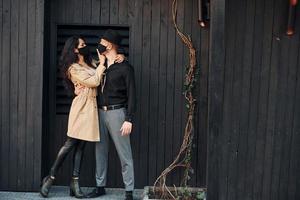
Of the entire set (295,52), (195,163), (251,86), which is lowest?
(195,163)

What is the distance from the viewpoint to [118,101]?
582 cm

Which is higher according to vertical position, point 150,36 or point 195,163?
point 150,36

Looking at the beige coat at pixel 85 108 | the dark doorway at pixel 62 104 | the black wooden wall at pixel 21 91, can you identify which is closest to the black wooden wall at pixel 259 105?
the dark doorway at pixel 62 104

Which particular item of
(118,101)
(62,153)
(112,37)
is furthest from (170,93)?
(62,153)

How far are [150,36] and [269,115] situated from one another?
1.69 metres

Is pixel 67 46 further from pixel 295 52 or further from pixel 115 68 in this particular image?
pixel 295 52

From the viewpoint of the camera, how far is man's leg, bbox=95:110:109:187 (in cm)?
601

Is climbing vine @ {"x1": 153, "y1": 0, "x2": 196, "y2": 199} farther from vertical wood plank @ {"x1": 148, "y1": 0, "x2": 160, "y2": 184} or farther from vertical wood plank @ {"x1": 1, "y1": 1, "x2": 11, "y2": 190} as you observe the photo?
vertical wood plank @ {"x1": 1, "y1": 1, "x2": 11, "y2": 190}

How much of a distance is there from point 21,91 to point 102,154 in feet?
4.00

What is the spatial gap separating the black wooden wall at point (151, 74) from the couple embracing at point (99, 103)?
0.45 m

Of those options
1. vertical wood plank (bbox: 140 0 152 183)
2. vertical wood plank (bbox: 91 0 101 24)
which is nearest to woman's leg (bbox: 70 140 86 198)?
vertical wood plank (bbox: 140 0 152 183)

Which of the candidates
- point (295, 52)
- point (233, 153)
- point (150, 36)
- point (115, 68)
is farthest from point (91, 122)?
point (295, 52)

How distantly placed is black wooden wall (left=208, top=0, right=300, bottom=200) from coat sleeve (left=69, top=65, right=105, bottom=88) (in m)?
1.41

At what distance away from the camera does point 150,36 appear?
6.26 meters
